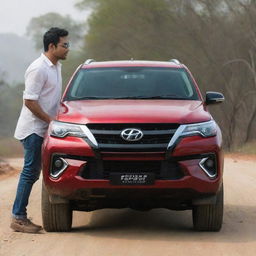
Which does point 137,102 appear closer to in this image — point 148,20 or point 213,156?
point 213,156

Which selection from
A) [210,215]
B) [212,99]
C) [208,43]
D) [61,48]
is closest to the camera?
[210,215]

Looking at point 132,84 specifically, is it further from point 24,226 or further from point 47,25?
point 47,25

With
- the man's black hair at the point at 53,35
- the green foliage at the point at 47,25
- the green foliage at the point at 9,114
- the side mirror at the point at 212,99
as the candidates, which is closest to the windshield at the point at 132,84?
the side mirror at the point at 212,99

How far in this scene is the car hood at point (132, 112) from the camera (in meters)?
6.74

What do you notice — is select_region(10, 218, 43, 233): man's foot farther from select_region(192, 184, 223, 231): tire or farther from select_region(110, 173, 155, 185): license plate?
select_region(192, 184, 223, 231): tire

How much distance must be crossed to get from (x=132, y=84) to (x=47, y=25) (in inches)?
4555

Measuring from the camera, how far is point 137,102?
740cm

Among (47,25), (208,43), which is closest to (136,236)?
(208,43)

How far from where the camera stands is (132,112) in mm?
6891

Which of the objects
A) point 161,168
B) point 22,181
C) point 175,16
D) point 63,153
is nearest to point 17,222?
point 22,181

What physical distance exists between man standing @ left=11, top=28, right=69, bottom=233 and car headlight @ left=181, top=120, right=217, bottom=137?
1326 millimetres

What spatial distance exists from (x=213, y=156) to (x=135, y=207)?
916 millimetres

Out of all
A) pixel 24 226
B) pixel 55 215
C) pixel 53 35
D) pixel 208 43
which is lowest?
pixel 208 43

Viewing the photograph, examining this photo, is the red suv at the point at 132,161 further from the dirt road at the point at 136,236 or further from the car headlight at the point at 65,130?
the dirt road at the point at 136,236
